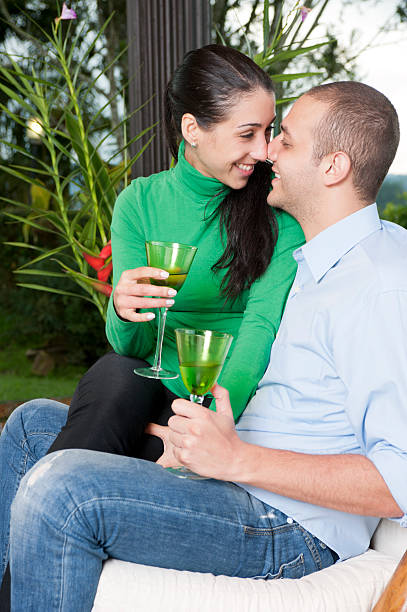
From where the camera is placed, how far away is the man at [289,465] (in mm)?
1144

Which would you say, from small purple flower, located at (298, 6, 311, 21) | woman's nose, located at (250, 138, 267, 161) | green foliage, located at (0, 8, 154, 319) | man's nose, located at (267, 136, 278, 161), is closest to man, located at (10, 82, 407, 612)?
man's nose, located at (267, 136, 278, 161)

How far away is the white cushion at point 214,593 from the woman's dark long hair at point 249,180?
77 centimetres

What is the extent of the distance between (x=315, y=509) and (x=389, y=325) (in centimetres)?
37

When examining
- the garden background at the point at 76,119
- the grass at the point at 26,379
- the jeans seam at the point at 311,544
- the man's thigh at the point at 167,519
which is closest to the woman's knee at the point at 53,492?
the man's thigh at the point at 167,519

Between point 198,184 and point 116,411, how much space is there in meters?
0.64

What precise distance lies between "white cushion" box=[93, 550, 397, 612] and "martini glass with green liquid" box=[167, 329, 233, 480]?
0.32m

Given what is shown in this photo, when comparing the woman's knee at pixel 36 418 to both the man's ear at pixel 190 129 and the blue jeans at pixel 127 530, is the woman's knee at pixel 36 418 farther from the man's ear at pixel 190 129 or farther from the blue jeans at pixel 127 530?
the man's ear at pixel 190 129

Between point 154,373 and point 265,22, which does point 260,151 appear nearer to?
point 154,373

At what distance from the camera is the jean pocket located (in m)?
1.26

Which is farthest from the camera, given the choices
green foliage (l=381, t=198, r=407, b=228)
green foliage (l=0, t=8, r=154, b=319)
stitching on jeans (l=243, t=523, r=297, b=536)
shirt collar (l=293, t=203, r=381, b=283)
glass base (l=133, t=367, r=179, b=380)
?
green foliage (l=381, t=198, r=407, b=228)

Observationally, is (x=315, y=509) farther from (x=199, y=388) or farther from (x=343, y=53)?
(x=343, y=53)

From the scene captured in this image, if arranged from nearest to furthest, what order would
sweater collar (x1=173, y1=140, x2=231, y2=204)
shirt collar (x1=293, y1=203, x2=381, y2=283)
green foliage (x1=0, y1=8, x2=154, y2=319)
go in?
shirt collar (x1=293, y1=203, x2=381, y2=283) → sweater collar (x1=173, y1=140, x2=231, y2=204) → green foliage (x1=0, y1=8, x2=154, y2=319)

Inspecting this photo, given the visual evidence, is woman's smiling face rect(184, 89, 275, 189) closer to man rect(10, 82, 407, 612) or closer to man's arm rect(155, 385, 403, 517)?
man rect(10, 82, 407, 612)

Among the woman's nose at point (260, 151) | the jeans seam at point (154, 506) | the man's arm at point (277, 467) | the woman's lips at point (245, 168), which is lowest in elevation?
the jeans seam at point (154, 506)
